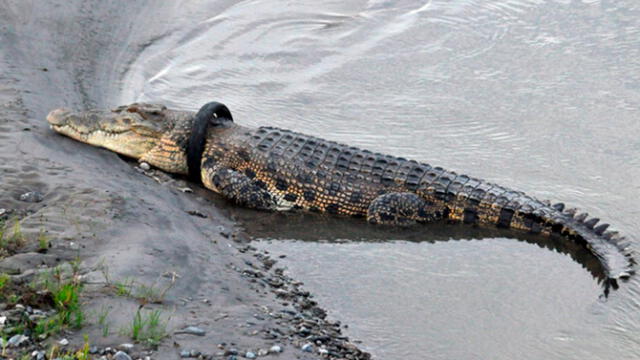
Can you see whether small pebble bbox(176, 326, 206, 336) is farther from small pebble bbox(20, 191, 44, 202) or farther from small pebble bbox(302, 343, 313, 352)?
small pebble bbox(20, 191, 44, 202)

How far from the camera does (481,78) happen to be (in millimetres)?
10875

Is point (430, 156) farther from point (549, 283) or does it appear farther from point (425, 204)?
point (549, 283)

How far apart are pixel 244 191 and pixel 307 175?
623 millimetres

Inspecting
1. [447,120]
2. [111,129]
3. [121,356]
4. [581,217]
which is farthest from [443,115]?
[121,356]

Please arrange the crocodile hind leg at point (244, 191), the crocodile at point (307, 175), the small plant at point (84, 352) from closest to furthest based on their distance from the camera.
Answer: the small plant at point (84, 352) → the crocodile at point (307, 175) → the crocodile hind leg at point (244, 191)

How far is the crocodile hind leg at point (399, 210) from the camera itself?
815 cm

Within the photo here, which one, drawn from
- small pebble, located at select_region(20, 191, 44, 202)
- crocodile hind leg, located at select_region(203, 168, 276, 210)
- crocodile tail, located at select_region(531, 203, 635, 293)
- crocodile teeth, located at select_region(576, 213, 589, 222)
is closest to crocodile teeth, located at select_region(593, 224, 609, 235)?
crocodile tail, located at select_region(531, 203, 635, 293)

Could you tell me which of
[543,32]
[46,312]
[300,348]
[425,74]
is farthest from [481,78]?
[46,312]

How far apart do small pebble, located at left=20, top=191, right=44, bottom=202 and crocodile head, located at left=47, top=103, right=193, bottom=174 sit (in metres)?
1.93

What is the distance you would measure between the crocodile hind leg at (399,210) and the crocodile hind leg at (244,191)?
3.36 ft

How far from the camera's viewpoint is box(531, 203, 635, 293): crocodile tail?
23.3 ft

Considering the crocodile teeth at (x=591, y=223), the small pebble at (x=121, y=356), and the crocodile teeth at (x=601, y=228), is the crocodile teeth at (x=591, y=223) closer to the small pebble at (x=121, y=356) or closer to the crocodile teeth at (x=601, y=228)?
the crocodile teeth at (x=601, y=228)

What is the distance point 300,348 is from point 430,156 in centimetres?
414

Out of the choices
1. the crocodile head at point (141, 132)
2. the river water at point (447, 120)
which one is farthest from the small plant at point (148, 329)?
the crocodile head at point (141, 132)
